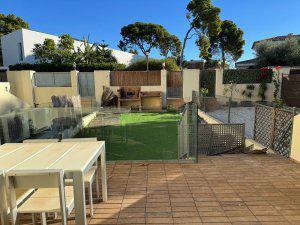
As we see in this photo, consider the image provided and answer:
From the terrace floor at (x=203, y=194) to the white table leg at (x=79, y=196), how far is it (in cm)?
59

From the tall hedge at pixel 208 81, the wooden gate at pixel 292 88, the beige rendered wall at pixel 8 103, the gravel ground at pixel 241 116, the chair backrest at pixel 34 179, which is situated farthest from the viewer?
the tall hedge at pixel 208 81

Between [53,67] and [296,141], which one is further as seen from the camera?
[53,67]

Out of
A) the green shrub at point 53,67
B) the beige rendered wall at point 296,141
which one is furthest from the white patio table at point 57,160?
the green shrub at point 53,67

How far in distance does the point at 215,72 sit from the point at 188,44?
29.1 ft

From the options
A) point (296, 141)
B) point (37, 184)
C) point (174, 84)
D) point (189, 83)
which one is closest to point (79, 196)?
point (37, 184)

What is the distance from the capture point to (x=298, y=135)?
429 centimetres

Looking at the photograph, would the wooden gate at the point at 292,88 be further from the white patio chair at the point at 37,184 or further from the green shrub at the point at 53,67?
the white patio chair at the point at 37,184

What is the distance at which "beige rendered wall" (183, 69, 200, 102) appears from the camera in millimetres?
12977

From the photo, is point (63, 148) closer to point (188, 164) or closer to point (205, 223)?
point (205, 223)

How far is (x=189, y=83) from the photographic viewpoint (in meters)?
13.1

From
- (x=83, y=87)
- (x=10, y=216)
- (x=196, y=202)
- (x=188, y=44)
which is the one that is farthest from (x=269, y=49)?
(x=10, y=216)

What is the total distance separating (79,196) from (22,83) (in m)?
12.6

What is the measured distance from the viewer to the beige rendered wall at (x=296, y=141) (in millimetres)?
4266

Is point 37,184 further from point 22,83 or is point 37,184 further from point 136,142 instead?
point 22,83
